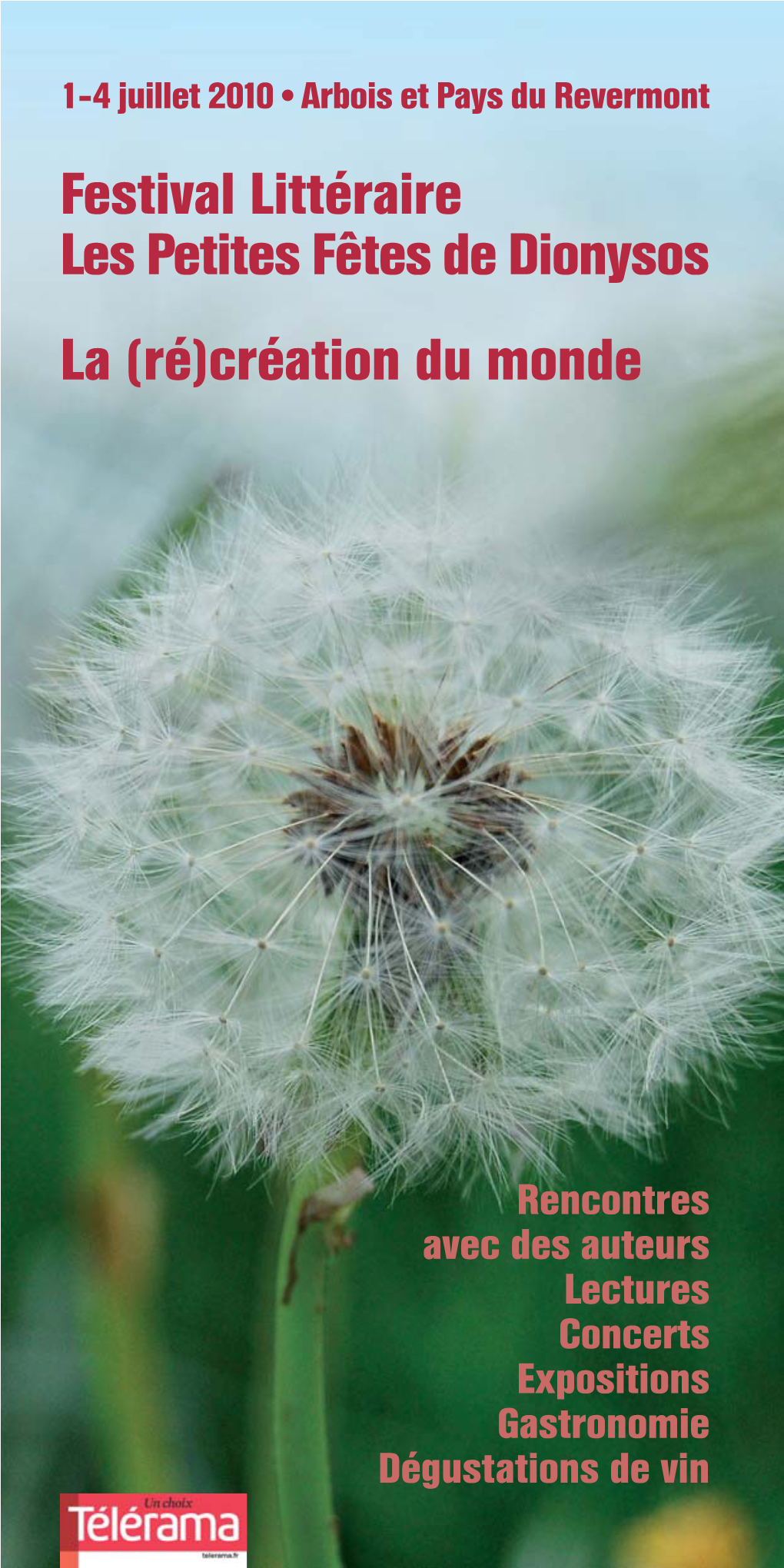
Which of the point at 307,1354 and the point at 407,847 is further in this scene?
the point at 307,1354

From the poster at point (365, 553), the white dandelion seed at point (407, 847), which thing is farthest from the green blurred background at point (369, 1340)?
the white dandelion seed at point (407, 847)

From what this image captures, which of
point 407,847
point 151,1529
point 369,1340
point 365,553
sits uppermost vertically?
point 365,553

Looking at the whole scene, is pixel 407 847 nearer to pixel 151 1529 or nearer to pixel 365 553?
pixel 365 553

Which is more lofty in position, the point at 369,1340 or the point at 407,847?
the point at 407,847

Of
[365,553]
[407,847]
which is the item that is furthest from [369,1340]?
[365,553]

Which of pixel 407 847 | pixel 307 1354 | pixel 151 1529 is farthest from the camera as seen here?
pixel 151 1529

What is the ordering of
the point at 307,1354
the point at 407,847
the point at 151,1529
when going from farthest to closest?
the point at 151,1529
the point at 307,1354
the point at 407,847

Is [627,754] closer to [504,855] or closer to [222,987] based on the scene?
[504,855]
